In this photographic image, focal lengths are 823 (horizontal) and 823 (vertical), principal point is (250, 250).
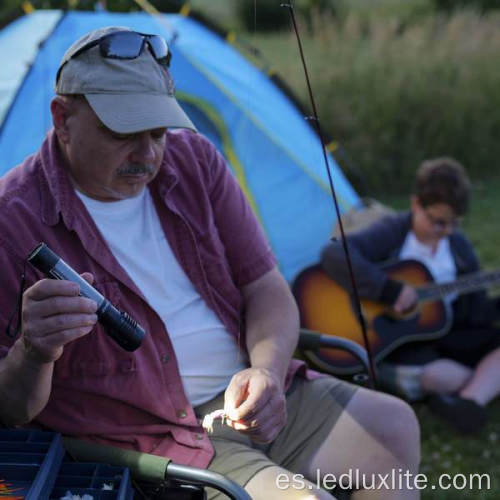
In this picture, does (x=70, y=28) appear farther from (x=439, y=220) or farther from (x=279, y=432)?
(x=279, y=432)

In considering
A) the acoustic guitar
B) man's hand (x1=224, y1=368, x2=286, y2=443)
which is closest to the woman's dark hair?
the acoustic guitar

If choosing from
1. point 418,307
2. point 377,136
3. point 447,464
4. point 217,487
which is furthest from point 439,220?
point 377,136

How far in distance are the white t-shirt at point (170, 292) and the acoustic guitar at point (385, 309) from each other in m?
1.48

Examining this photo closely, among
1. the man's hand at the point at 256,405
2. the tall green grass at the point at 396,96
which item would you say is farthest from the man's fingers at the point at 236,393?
the tall green grass at the point at 396,96

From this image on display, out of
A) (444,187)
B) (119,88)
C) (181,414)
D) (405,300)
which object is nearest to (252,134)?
(444,187)

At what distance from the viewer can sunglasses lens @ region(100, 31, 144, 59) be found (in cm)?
169

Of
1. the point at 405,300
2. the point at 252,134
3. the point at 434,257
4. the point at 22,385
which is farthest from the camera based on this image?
the point at 252,134

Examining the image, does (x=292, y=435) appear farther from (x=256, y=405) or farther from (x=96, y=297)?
(x=96, y=297)

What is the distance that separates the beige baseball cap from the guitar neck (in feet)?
6.05

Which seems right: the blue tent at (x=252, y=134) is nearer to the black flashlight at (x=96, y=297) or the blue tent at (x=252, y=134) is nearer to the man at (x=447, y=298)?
the man at (x=447, y=298)

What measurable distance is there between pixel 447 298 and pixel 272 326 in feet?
5.34

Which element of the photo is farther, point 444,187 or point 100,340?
point 444,187

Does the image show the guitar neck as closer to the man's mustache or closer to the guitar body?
the guitar body

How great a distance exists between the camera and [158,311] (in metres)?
1.78
